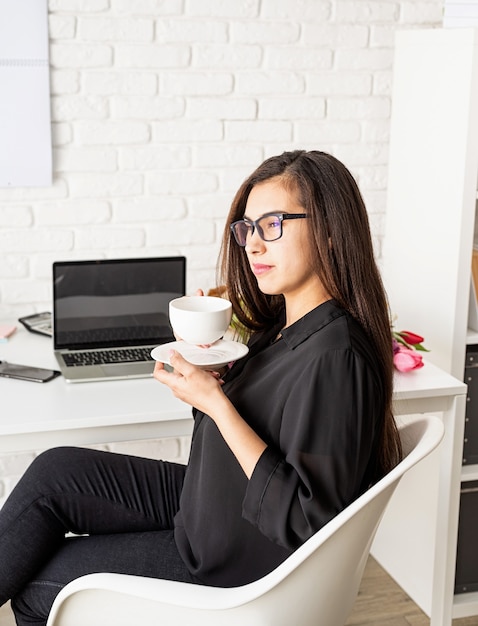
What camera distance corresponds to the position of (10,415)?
1604 mm

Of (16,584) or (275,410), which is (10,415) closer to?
(16,584)

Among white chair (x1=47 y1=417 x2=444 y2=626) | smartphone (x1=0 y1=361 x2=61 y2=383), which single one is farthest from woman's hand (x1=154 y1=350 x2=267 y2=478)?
smartphone (x1=0 y1=361 x2=61 y2=383)

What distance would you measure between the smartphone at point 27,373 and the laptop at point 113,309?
58mm

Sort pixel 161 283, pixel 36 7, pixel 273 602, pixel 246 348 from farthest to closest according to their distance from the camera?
pixel 36 7 → pixel 161 283 → pixel 246 348 → pixel 273 602

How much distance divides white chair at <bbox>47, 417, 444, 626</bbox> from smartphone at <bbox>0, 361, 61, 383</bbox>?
629 mm

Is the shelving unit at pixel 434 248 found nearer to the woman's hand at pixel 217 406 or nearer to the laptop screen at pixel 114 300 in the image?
the laptop screen at pixel 114 300

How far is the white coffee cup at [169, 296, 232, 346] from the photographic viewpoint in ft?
4.78

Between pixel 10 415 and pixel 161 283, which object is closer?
pixel 10 415

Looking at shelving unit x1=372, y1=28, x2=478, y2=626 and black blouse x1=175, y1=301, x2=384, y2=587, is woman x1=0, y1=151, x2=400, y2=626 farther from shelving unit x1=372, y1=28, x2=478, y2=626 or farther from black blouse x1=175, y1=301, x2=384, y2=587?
shelving unit x1=372, y1=28, x2=478, y2=626

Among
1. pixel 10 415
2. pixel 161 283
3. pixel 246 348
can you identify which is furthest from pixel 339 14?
pixel 10 415

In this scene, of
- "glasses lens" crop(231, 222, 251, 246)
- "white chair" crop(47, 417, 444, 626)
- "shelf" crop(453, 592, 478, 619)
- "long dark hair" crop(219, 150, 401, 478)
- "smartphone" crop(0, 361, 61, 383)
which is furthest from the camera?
"shelf" crop(453, 592, 478, 619)

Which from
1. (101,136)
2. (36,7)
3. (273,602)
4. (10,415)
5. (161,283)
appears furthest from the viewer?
(101,136)

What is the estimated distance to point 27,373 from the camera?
71.7 inches

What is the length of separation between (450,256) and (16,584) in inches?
50.0
